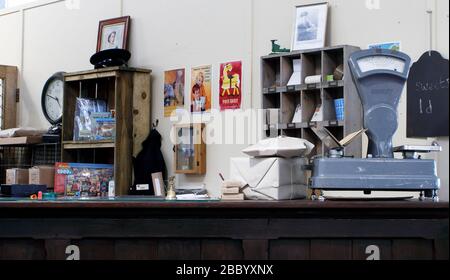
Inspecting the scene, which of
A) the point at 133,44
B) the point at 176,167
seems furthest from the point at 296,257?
the point at 133,44

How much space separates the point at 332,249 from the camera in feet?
8.49

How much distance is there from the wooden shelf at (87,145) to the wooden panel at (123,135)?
9 centimetres

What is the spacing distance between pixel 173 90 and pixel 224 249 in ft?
11.5

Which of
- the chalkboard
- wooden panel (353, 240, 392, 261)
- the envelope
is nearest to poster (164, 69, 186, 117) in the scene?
the chalkboard

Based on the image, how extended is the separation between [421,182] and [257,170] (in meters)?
0.62

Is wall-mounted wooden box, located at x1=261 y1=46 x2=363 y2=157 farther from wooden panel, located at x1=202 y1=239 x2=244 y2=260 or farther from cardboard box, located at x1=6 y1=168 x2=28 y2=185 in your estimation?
cardboard box, located at x1=6 y1=168 x2=28 y2=185

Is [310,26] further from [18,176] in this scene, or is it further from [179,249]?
[18,176]

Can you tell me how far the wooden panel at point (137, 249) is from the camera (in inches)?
106

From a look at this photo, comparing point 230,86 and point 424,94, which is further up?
point 230,86

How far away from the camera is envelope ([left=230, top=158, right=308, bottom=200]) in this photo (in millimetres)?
2748

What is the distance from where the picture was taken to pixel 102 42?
6508mm

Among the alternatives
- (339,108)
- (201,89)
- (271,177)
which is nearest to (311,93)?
(339,108)

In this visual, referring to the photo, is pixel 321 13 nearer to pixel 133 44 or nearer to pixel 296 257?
pixel 133 44
